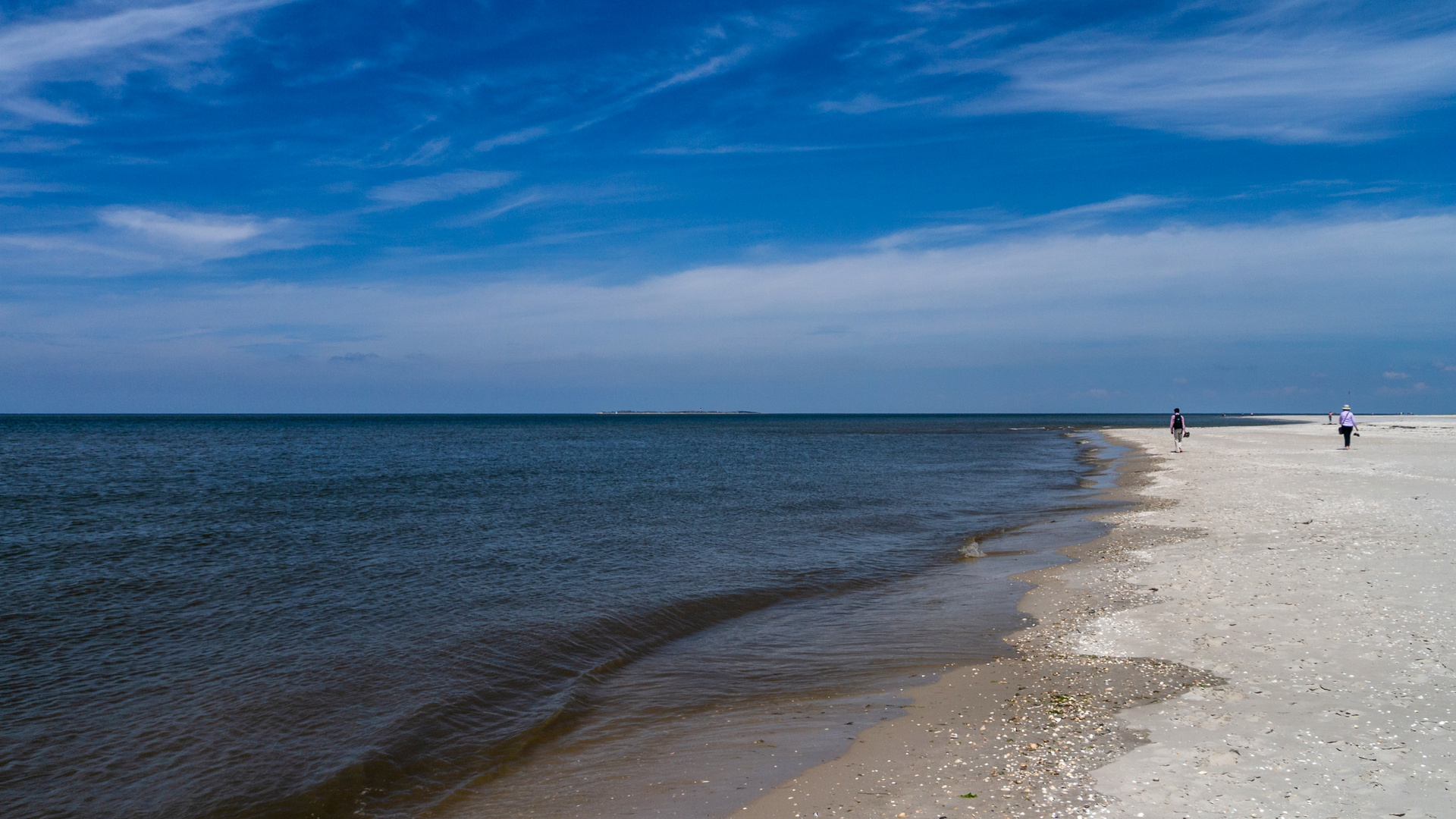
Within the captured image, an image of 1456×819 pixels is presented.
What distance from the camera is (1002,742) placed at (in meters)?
7.00

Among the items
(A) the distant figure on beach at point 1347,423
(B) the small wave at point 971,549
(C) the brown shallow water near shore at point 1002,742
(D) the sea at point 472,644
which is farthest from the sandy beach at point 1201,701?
(A) the distant figure on beach at point 1347,423

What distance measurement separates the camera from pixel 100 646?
11.5 meters

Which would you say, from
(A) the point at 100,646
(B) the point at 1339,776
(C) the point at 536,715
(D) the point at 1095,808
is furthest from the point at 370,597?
(B) the point at 1339,776

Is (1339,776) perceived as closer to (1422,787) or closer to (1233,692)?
(1422,787)

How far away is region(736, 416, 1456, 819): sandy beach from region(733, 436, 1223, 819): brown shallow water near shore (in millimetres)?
22

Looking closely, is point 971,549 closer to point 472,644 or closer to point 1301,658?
point 1301,658

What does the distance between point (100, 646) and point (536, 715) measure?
7.54 metres

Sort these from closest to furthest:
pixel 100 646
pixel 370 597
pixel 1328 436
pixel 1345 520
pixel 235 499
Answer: pixel 100 646
pixel 370 597
pixel 1345 520
pixel 235 499
pixel 1328 436

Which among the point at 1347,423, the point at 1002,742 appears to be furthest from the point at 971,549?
the point at 1347,423

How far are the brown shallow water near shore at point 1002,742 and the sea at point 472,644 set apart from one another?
434 millimetres

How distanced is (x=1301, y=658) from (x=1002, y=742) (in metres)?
4.10

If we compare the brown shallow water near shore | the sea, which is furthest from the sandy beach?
the sea

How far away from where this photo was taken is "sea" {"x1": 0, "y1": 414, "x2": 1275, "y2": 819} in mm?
7395

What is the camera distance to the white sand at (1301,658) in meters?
5.68
